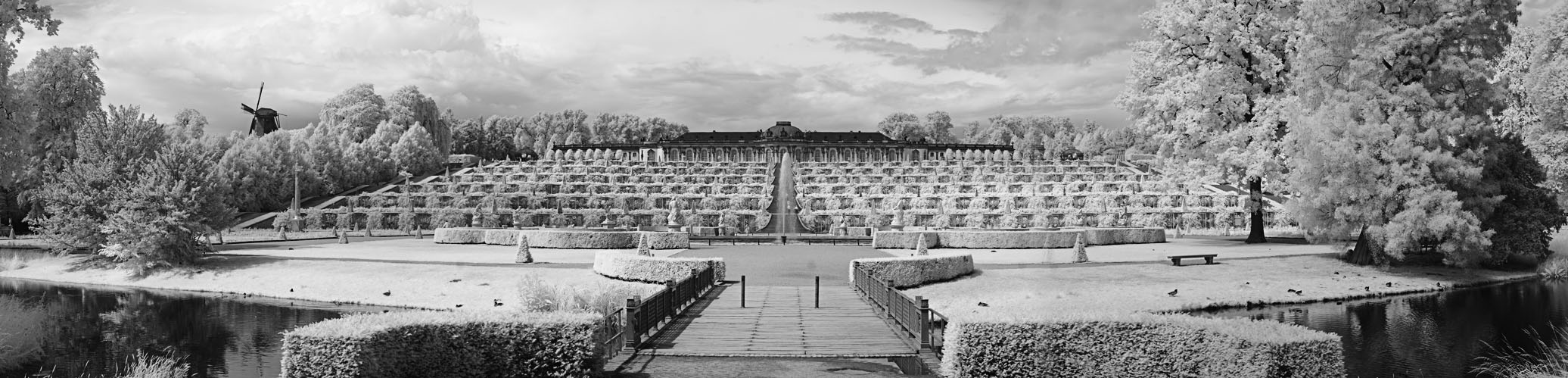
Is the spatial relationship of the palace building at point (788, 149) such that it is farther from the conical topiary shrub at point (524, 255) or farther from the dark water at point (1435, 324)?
the dark water at point (1435, 324)

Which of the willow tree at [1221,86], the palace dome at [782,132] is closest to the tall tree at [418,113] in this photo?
the palace dome at [782,132]

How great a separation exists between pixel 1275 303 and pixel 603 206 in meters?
56.8

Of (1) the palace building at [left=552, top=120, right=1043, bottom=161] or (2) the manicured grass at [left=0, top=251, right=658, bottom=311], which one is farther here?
(1) the palace building at [left=552, top=120, right=1043, bottom=161]

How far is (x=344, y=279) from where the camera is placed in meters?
29.3

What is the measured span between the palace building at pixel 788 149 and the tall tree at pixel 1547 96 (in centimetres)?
9741

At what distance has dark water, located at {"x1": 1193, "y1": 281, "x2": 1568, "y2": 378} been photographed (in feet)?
56.5

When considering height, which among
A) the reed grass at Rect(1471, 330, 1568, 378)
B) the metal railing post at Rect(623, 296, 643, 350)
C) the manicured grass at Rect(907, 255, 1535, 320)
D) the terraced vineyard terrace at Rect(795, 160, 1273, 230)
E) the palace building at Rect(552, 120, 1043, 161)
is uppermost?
the palace building at Rect(552, 120, 1043, 161)

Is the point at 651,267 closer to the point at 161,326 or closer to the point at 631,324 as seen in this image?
the point at 631,324

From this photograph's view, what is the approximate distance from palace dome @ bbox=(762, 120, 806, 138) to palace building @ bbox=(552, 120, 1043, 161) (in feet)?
0.40

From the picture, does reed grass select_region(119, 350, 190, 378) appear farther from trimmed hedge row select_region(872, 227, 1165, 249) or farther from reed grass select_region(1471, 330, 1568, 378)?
trimmed hedge row select_region(872, 227, 1165, 249)

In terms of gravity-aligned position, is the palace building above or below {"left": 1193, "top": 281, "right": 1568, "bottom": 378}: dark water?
above

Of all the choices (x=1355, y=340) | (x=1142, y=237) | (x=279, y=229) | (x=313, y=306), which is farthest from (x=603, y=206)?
(x=1355, y=340)

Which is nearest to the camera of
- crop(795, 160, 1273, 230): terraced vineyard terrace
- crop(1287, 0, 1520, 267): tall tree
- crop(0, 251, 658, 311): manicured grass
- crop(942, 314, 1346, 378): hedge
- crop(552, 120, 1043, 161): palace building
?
crop(942, 314, 1346, 378): hedge

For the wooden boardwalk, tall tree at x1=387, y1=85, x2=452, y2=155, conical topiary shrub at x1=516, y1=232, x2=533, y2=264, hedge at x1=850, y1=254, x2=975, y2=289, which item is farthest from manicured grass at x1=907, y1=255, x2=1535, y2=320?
tall tree at x1=387, y1=85, x2=452, y2=155
